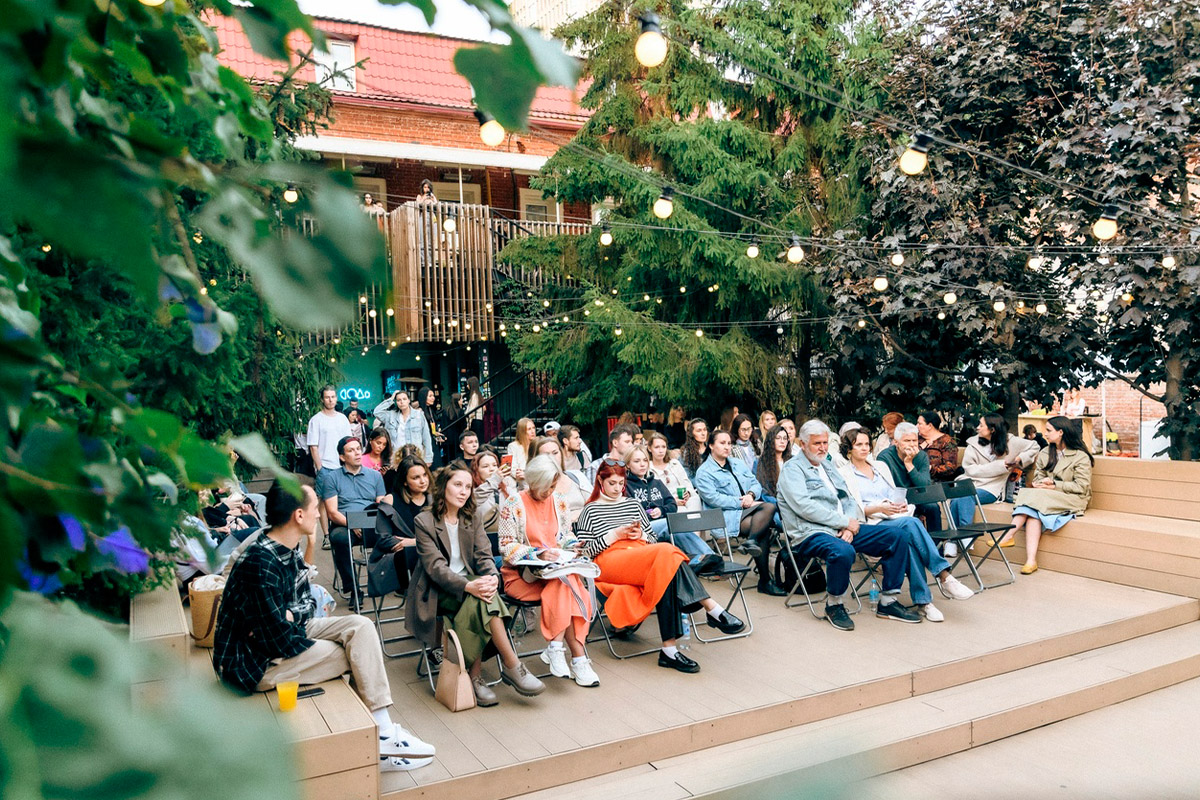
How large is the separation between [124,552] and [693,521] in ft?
20.7

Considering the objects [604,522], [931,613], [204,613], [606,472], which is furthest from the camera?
[931,613]

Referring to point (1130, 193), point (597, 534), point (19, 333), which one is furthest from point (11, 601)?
point (1130, 193)

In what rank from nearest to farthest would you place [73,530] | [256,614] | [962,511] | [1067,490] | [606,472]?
[73,530] < [256,614] < [606,472] < [1067,490] < [962,511]

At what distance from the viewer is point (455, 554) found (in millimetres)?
5789

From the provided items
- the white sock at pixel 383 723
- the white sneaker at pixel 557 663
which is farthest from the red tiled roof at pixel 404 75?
the white sock at pixel 383 723

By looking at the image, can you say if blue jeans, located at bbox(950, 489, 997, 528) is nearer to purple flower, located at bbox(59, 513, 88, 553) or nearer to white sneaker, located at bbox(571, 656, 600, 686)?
white sneaker, located at bbox(571, 656, 600, 686)

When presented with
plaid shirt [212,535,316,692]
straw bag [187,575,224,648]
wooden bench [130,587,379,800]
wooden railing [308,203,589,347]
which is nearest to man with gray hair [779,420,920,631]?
wooden bench [130,587,379,800]

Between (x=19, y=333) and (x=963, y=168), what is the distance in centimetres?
1367

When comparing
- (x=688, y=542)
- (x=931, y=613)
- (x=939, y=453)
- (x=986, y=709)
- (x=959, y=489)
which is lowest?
(x=986, y=709)

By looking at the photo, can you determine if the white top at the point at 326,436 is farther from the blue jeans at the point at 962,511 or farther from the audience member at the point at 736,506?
the blue jeans at the point at 962,511

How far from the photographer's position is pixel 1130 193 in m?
10.9

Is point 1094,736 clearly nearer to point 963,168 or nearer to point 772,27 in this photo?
point 963,168

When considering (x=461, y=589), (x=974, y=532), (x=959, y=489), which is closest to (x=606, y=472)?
(x=461, y=589)

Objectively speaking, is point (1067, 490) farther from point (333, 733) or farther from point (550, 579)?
point (333, 733)
